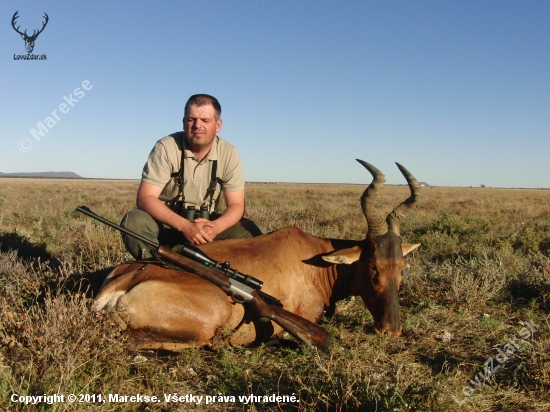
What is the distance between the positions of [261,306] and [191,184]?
7.06 ft

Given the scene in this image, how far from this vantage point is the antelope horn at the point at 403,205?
464cm

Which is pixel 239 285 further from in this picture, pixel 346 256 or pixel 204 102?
pixel 204 102

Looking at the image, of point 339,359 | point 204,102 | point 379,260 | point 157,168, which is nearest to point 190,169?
point 157,168

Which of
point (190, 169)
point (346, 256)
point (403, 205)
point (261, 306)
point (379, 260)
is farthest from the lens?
point (190, 169)

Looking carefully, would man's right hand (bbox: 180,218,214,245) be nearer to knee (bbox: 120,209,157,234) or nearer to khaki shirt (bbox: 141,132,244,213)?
knee (bbox: 120,209,157,234)

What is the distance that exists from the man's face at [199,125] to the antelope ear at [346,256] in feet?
6.55

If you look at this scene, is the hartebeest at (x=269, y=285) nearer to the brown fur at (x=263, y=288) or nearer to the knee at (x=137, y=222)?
the brown fur at (x=263, y=288)

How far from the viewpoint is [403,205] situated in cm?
477

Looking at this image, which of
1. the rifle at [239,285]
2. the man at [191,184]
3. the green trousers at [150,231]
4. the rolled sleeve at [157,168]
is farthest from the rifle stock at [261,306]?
the rolled sleeve at [157,168]

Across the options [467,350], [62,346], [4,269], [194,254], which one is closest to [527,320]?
[467,350]

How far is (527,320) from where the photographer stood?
5.16m

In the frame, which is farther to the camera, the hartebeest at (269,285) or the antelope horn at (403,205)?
the antelope horn at (403,205)

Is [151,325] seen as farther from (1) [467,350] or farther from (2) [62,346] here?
(1) [467,350]

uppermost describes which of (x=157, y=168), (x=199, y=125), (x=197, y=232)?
(x=199, y=125)
